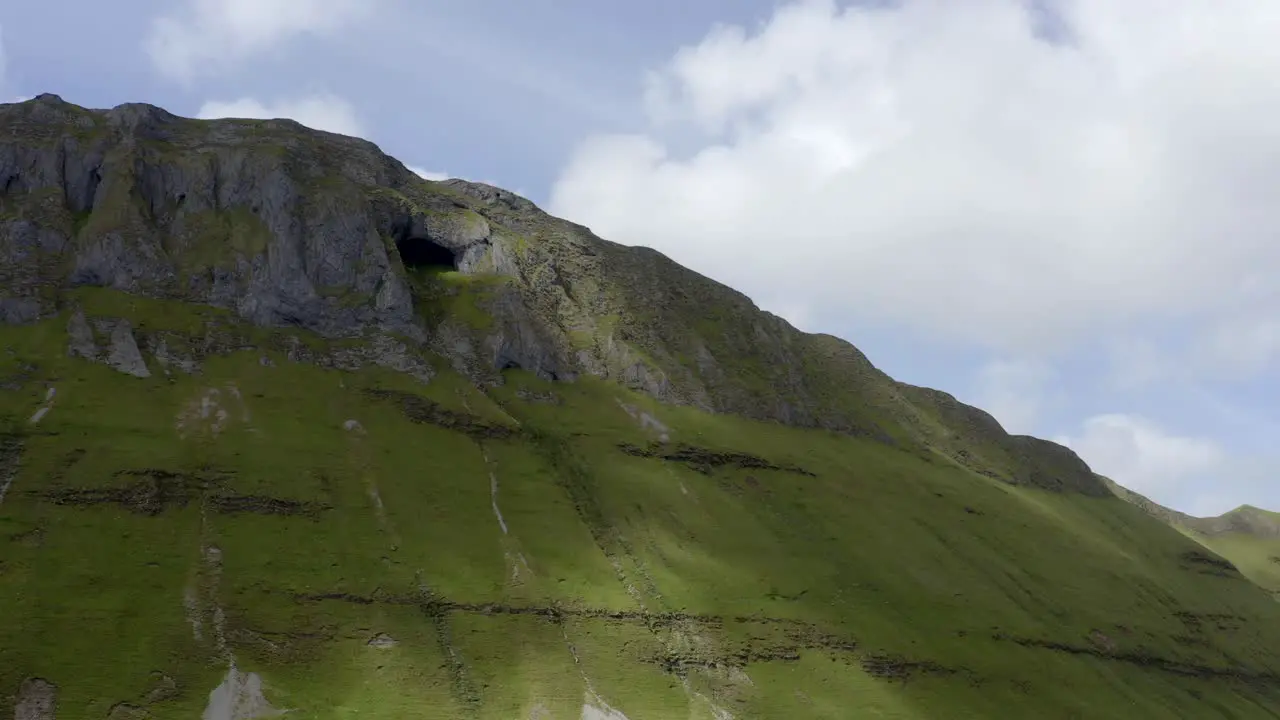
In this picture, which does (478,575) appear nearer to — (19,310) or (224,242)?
(19,310)

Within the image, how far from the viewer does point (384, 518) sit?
132 meters

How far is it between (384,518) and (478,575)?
15572mm

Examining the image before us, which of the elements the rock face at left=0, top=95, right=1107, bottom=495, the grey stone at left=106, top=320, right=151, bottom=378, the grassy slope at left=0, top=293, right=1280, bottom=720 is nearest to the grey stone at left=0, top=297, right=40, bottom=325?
the rock face at left=0, top=95, right=1107, bottom=495

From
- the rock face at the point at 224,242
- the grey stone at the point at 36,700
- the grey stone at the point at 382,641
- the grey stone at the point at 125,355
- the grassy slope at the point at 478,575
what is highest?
the rock face at the point at 224,242

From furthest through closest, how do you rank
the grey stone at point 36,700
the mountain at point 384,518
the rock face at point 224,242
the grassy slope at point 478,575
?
1. the rock face at point 224,242
2. the mountain at point 384,518
3. the grassy slope at point 478,575
4. the grey stone at point 36,700

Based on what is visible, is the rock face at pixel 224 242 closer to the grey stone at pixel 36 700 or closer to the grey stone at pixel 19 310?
the grey stone at pixel 19 310

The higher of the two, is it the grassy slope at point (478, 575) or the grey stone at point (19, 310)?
the grey stone at point (19, 310)

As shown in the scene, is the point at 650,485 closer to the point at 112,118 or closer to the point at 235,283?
the point at 235,283

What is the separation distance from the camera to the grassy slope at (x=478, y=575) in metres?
105

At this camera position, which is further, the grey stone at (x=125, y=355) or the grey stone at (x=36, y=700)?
the grey stone at (x=125, y=355)

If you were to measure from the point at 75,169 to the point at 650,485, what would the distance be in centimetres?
11243

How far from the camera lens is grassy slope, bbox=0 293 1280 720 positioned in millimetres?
105188

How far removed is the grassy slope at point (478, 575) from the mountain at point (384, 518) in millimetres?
445

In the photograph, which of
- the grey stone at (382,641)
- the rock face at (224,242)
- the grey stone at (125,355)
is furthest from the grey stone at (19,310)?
the grey stone at (382,641)
